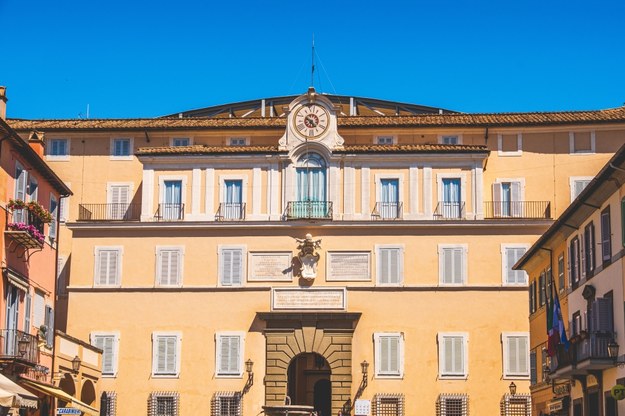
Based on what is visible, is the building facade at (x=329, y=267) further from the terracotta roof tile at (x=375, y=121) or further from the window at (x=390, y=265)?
the terracotta roof tile at (x=375, y=121)

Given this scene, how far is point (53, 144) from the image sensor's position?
65.4 meters

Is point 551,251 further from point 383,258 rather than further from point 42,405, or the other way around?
point 42,405

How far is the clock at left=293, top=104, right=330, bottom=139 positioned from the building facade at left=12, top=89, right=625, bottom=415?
83 millimetres

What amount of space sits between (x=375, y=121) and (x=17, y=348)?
103 ft

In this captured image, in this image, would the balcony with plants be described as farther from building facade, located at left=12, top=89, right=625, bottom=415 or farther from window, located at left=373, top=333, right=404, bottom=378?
window, located at left=373, top=333, right=404, bottom=378

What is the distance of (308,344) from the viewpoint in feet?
193

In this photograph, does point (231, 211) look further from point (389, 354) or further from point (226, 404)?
point (389, 354)

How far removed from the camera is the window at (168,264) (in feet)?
197

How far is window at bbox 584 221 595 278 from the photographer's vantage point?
38.9m

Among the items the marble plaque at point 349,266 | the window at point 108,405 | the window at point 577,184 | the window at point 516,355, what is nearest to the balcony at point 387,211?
the marble plaque at point 349,266

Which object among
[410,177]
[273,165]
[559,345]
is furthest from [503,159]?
[559,345]

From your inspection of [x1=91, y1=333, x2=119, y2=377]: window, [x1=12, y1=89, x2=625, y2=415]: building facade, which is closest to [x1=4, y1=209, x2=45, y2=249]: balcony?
[x1=91, y1=333, x2=119, y2=377]: window

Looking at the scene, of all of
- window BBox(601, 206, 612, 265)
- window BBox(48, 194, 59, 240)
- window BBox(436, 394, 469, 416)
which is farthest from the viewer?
window BBox(436, 394, 469, 416)

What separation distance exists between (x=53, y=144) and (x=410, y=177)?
20375 mm
